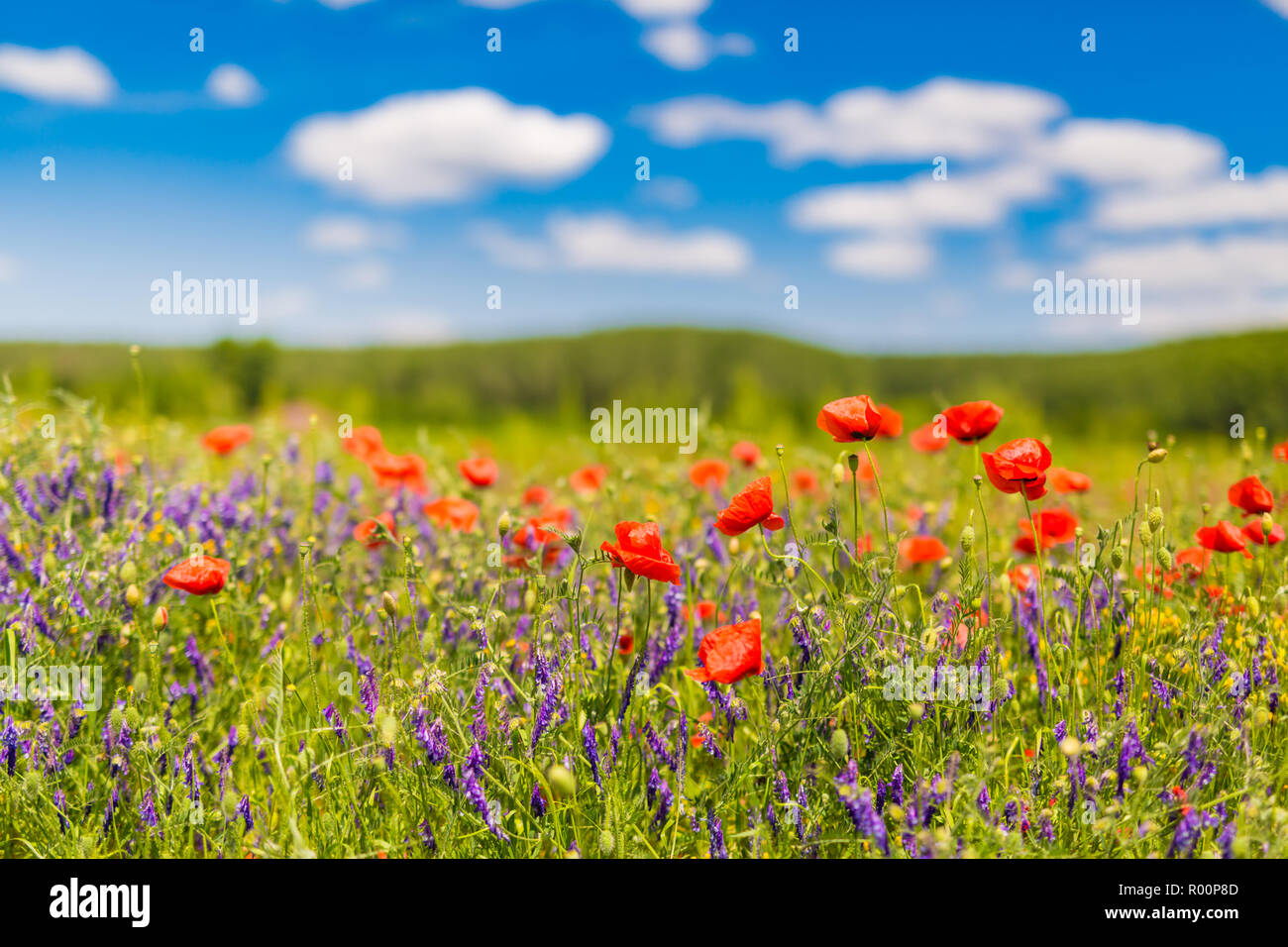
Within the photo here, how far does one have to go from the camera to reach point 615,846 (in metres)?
1.67

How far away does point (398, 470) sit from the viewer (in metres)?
3.14

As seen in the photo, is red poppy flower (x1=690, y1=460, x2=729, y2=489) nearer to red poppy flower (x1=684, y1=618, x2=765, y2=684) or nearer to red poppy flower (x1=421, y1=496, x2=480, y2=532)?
red poppy flower (x1=421, y1=496, x2=480, y2=532)

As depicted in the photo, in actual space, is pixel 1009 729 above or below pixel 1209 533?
below

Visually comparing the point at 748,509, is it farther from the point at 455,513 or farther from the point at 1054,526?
the point at 455,513

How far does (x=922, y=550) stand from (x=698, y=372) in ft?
90.0

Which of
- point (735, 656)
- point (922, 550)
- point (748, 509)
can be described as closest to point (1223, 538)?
point (922, 550)

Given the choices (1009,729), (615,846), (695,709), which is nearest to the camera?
(615,846)

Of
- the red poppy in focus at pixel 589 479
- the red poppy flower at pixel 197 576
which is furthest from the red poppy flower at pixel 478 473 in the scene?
the red poppy flower at pixel 197 576

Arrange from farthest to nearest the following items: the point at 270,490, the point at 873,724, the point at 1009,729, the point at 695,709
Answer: the point at 270,490, the point at 695,709, the point at 1009,729, the point at 873,724

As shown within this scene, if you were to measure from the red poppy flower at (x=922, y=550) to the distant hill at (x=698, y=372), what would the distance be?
48.8 ft

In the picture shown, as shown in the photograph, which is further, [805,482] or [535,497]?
[805,482]
